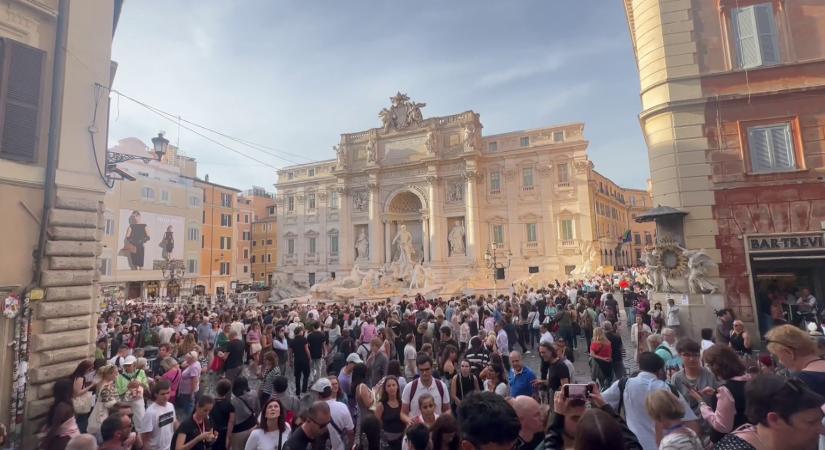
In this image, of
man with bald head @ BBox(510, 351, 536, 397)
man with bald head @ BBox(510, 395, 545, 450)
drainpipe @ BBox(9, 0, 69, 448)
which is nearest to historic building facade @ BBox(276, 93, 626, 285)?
man with bald head @ BBox(510, 351, 536, 397)

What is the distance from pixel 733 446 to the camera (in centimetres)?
219

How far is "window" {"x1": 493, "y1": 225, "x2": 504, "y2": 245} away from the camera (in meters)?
33.2

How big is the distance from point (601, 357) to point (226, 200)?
40.5m

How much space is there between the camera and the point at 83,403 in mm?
5387

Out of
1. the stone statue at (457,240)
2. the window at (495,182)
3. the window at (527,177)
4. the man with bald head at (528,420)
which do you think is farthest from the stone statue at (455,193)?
the man with bald head at (528,420)

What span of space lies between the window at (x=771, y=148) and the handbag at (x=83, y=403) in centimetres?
1338

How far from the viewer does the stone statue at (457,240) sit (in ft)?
110

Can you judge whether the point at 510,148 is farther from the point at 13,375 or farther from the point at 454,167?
the point at 13,375

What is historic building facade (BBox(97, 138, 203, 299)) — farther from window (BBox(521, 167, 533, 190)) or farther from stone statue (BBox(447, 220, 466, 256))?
window (BBox(521, 167, 533, 190))

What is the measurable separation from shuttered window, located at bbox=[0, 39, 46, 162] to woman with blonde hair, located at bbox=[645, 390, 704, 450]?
8.97 m

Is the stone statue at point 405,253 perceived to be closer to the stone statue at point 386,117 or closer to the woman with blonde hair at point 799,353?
the stone statue at point 386,117

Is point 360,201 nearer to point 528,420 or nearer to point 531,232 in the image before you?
point 531,232

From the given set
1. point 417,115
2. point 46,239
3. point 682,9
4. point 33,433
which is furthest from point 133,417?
point 417,115

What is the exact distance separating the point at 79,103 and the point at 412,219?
99.2ft
